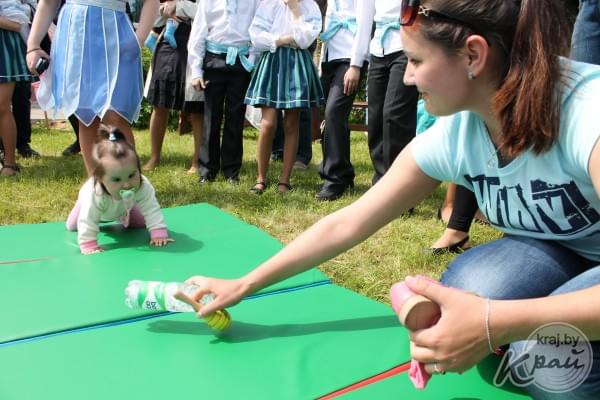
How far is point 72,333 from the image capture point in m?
1.79

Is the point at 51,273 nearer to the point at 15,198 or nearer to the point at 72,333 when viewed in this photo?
the point at 72,333

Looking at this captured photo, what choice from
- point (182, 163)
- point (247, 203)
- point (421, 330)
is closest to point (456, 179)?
point (421, 330)

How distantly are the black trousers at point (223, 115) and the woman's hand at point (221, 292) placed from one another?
2.83 meters

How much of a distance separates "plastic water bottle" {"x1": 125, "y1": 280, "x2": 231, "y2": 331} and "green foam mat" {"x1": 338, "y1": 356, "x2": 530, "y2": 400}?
0.46m

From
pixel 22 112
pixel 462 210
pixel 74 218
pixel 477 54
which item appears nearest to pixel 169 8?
pixel 22 112

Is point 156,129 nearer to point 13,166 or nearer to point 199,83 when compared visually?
point 199,83

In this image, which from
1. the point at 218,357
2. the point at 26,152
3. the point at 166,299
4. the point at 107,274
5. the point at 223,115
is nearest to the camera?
the point at 218,357

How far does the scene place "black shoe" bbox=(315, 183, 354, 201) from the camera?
4.00 m

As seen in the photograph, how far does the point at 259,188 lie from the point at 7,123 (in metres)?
1.99

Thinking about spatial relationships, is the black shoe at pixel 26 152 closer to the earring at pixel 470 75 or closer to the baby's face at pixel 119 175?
the baby's face at pixel 119 175

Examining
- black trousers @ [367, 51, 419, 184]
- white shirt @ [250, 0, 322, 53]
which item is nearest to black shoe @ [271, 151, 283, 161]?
white shirt @ [250, 0, 322, 53]

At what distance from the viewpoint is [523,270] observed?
1557mm

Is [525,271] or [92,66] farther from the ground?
[92,66]

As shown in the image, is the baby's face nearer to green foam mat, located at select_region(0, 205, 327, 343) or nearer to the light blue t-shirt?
green foam mat, located at select_region(0, 205, 327, 343)
